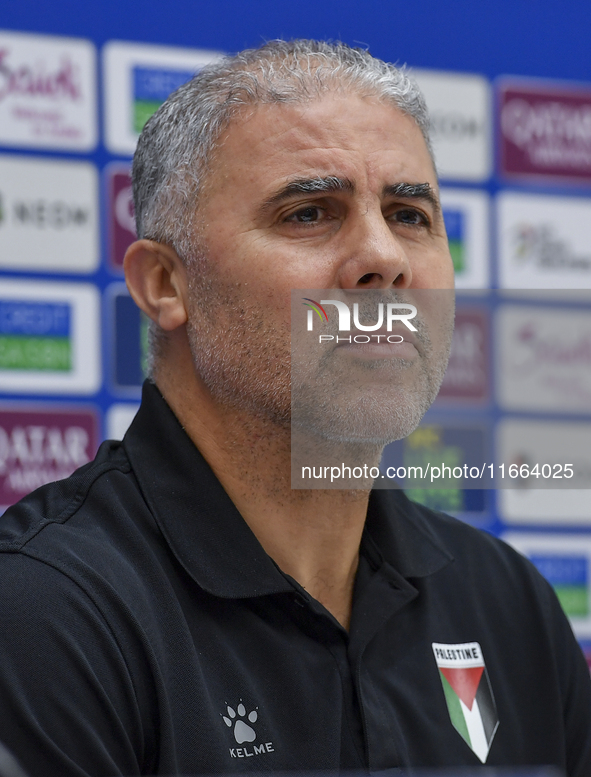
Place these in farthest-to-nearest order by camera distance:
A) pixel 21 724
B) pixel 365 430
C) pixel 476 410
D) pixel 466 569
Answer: pixel 476 410
pixel 466 569
pixel 365 430
pixel 21 724

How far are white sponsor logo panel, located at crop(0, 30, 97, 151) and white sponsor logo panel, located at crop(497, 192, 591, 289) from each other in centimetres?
98

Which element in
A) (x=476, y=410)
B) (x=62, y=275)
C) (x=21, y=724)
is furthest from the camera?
(x=476, y=410)

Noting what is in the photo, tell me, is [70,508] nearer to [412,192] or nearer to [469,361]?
[412,192]

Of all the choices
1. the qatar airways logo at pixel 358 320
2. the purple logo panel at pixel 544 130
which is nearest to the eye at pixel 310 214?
the qatar airways logo at pixel 358 320

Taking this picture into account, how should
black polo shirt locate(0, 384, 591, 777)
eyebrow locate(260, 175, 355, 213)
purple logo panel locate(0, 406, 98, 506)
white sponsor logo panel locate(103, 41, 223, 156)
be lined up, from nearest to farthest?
1. black polo shirt locate(0, 384, 591, 777)
2. eyebrow locate(260, 175, 355, 213)
3. purple logo panel locate(0, 406, 98, 506)
4. white sponsor logo panel locate(103, 41, 223, 156)

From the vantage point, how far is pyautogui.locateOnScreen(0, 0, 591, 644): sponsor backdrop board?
1828 millimetres

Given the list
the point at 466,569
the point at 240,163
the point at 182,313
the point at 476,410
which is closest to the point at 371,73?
the point at 240,163

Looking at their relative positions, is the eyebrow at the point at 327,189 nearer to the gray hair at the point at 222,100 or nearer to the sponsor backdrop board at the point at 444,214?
the gray hair at the point at 222,100

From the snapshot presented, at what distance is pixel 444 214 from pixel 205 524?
138 cm

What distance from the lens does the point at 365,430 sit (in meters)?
0.93

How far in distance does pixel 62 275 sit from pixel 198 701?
1217 millimetres

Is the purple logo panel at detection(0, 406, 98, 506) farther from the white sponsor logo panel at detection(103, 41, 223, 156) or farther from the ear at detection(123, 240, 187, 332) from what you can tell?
the ear at detection(123, 240, 187, 332)

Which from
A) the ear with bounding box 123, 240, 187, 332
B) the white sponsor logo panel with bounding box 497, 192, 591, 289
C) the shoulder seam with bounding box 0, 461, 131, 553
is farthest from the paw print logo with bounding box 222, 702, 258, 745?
the white sponsor logo panel with bounding box 497, 192, 591, 289

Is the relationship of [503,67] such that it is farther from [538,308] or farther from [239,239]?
[239,239]
